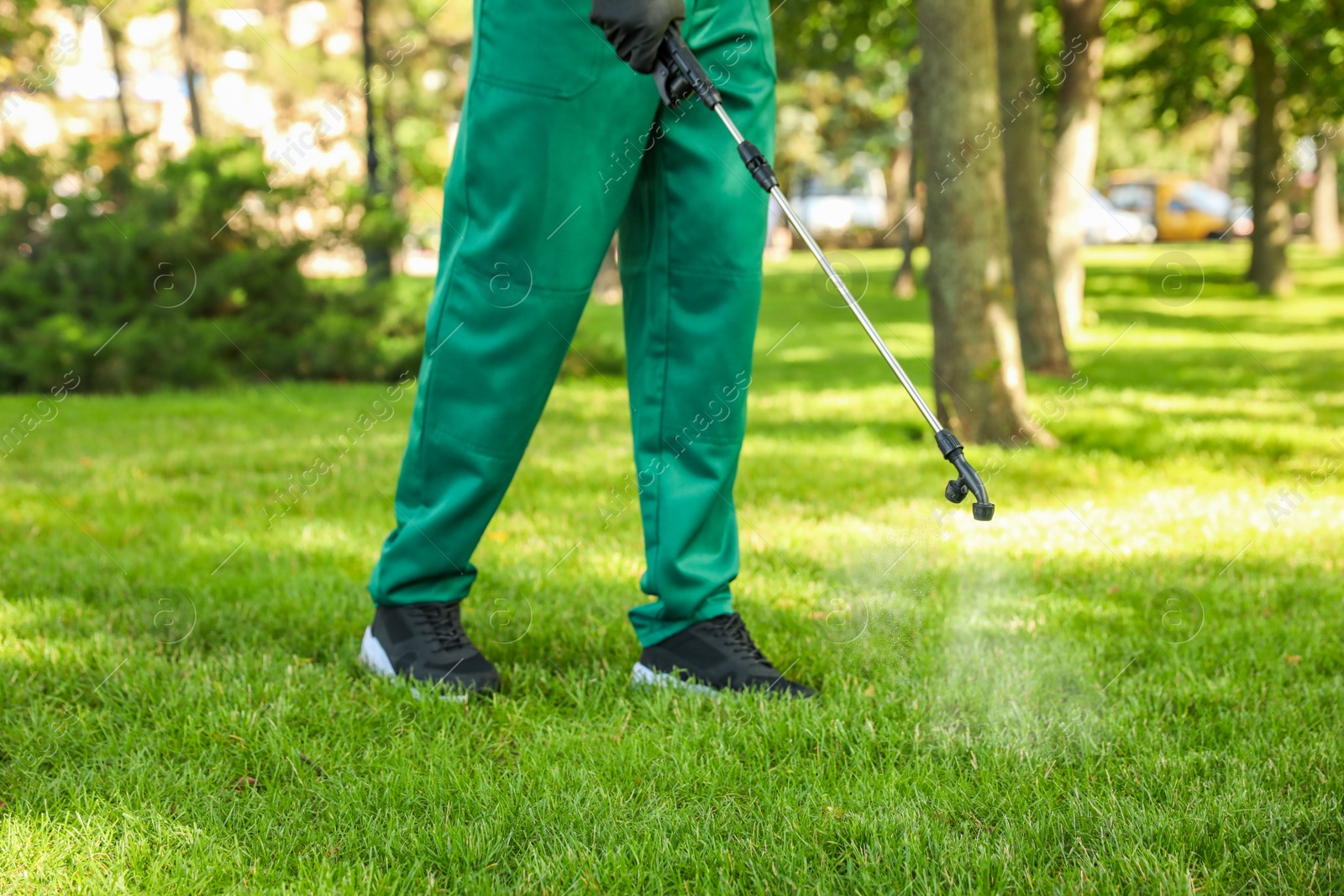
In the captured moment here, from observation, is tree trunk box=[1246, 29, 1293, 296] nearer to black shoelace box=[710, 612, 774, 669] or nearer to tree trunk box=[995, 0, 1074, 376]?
tree trunk box=[995, 0, 1074, 376]

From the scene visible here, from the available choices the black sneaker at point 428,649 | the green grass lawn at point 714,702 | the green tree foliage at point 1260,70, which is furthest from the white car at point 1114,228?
the black sneaker at point 428,649

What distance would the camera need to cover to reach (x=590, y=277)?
2510mm

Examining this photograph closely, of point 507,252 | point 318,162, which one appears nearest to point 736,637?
point 507,252

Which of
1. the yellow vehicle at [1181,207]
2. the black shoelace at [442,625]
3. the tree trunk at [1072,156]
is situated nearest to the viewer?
the black shoelace at [442,625]

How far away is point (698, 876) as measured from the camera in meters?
1.78

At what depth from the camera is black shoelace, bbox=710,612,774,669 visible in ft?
8.48

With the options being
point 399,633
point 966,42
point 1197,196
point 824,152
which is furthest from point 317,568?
point 1197,196

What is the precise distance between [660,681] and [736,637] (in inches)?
7.7

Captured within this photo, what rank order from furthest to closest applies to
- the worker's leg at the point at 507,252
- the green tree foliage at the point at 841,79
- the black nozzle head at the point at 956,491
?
the green tree foliage at the point at 841,79
the worker's leg at the point at 507,252
the black nozzle head at the point at 956,491

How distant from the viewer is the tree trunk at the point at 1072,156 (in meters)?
12.1

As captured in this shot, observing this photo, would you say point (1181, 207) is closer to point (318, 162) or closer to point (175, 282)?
point (318, 162)

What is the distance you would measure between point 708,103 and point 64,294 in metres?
7.57

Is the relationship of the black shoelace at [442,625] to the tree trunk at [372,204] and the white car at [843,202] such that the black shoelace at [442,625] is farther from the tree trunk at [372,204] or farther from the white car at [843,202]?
the white car at [843,202]

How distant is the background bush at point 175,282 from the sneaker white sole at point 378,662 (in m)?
6.41
